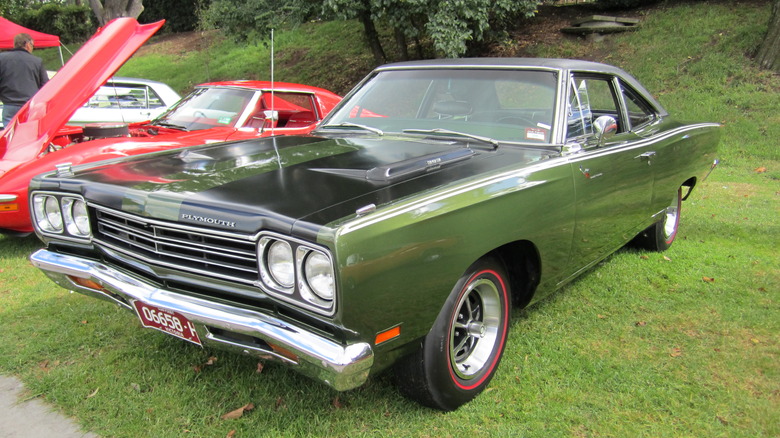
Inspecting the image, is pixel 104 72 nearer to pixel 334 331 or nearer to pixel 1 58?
pixel 1 58

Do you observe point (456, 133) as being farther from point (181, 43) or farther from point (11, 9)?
point (11, 9)

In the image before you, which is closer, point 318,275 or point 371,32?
point 318,275

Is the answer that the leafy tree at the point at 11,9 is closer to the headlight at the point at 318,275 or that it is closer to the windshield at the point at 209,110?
the windshield at the point at 209,110

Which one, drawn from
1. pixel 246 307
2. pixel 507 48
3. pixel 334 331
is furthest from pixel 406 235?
pixel 507 48

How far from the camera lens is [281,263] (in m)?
2.15

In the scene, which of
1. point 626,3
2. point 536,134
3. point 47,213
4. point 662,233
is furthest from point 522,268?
point 626,3

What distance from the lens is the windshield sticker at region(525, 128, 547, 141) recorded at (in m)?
3.21

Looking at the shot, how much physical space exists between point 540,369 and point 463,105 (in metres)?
1.61

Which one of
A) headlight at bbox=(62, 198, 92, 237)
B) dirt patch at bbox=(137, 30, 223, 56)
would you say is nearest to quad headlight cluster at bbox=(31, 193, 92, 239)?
headlight at bbox=(62, 198, 92, 237)

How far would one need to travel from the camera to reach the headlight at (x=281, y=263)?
213cm

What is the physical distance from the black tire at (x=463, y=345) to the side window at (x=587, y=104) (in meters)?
1.09

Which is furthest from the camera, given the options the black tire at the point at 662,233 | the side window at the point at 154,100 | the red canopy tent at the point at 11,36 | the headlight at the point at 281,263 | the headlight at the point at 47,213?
the red canopy tent at the point at 11,36

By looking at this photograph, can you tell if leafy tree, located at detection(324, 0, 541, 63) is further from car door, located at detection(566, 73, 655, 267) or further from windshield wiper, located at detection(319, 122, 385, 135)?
windshield wiper, located at detection(319, 122, 385, 135)

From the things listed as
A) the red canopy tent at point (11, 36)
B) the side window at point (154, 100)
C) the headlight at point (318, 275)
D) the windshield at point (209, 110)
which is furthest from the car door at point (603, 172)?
the red canopy tent at point (11, 36)
